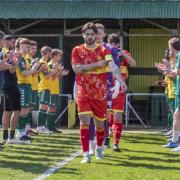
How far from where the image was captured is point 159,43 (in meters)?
17.6

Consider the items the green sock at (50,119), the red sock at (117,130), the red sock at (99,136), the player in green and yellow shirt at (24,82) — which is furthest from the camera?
the green sock at (50,119)

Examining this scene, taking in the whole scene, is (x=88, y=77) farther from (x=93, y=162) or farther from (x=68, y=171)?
(x=68, y=171)

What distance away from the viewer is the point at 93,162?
8.25 meters

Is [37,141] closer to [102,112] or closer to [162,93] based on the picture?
[102,112]

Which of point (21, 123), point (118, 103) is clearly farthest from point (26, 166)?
→ point (21, 123)

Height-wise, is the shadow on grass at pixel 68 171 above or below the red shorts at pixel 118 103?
below

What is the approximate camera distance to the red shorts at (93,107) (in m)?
8.20

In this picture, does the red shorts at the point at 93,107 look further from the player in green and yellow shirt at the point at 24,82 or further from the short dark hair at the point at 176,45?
the player in green and yellow shirt at the point at 24,82

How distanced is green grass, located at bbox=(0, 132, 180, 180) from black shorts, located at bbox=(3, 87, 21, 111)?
70 cm

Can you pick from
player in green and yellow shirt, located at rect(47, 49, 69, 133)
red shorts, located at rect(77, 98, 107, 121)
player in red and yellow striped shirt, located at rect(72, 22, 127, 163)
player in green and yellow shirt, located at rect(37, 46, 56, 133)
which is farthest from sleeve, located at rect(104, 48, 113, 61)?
player in green and yellow shirt, located at rect(47, 49, 69, 133)

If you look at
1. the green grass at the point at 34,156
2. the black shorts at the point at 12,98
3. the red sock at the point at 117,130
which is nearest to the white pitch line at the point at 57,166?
the green grass at the point at 34,156

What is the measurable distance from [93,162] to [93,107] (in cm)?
80

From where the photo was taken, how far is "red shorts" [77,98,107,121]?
8.20 meters

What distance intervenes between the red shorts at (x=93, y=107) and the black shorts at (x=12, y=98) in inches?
85.0
